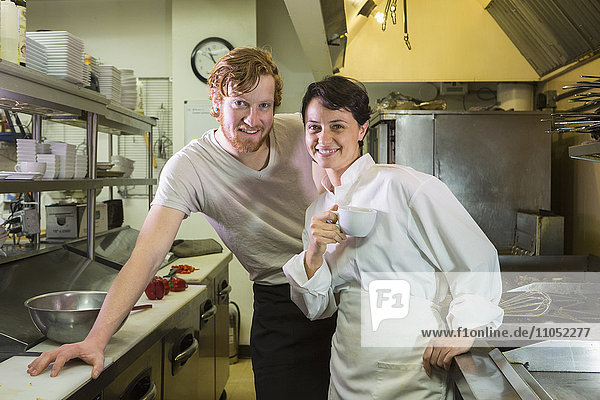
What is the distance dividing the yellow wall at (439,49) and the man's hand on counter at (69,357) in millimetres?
2491

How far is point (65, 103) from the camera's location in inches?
73.2

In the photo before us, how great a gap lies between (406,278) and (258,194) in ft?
2.23

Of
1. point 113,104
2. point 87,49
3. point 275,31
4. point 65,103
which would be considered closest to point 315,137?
point 65,103

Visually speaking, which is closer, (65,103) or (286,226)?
(286,226)

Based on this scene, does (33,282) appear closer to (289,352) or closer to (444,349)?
(289,352)

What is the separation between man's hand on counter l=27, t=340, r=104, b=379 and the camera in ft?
3.75

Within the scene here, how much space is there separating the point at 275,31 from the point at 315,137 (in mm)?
3010

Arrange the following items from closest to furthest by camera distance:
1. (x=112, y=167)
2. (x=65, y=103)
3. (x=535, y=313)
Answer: (x=535, y=313) < (x=65, y=103) < (x=112, y=167)

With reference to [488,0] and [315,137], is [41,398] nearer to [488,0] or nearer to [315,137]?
[315,137]

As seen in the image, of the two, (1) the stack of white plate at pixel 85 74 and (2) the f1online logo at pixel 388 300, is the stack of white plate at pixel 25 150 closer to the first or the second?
(1) the stack of white plate at pixel 85 74

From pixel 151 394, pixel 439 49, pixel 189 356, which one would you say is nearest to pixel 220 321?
pixel 189 356

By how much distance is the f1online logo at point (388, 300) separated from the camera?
42.6 inches

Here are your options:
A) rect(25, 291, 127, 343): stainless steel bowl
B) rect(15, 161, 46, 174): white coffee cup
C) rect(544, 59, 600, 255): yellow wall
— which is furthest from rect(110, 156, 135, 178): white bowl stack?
rect(544, 59, 600, 255): yellow wall

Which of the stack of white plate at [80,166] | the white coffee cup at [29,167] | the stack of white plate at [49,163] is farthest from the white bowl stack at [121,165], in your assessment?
the white coffee cup at [29,167]
